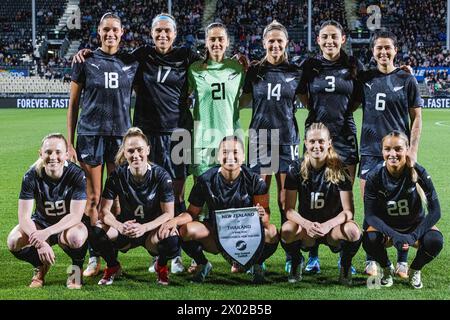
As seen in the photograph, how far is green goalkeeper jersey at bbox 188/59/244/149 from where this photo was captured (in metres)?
5.45

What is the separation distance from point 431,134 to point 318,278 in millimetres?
13000

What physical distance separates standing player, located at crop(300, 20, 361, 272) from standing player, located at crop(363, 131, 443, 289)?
559 millimetres

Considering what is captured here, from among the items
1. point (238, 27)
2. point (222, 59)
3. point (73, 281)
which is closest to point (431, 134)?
point (222, 59)

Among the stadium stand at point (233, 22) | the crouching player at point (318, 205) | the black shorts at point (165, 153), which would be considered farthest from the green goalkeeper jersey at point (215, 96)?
the stadium stand at point (233, 22)

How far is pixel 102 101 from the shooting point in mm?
5461

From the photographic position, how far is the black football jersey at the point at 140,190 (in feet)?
16.1

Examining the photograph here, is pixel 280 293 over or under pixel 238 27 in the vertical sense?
under

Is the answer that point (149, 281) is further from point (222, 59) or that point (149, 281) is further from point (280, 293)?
point (222, 59)

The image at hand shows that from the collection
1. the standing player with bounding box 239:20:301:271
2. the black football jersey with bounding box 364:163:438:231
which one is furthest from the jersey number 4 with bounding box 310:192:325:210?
the standing player with bounding box 239:20:301:271

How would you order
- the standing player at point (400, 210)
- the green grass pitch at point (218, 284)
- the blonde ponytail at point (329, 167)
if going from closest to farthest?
the green grass pitch at point (218, 284) → the standing player at point (400, 210) → the blonde ponytail at point (329, 167)

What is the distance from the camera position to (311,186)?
495cm

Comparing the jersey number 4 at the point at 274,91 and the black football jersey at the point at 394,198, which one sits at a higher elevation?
the jersey number 4 at the point at 274,91

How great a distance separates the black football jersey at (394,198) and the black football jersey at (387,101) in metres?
0.59
